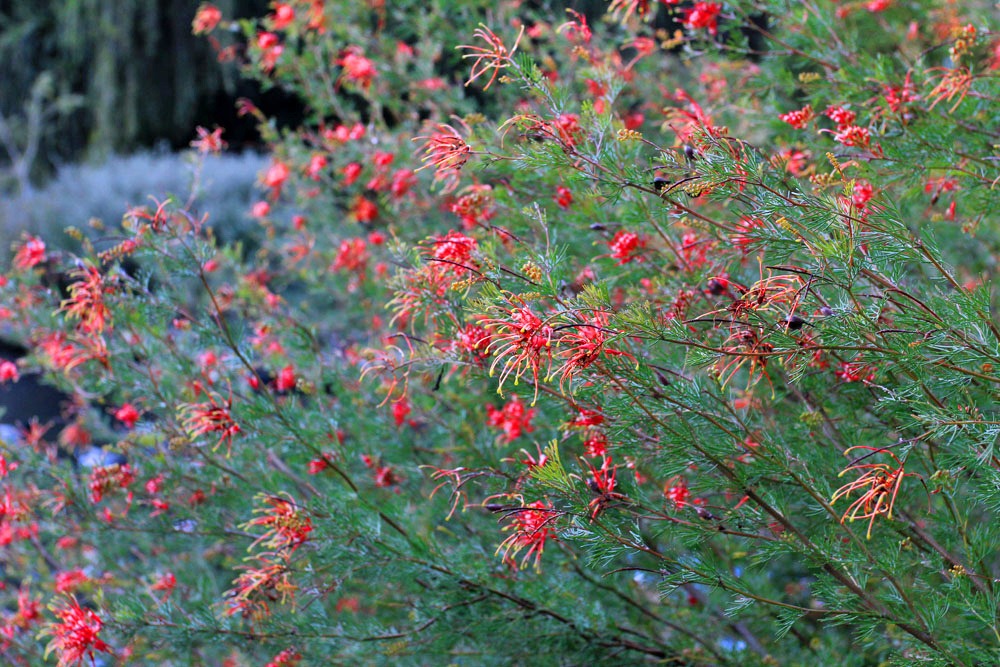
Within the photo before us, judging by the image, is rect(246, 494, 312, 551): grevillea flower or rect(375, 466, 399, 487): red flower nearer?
rect(246, 494, 312, 551): grevillea flower

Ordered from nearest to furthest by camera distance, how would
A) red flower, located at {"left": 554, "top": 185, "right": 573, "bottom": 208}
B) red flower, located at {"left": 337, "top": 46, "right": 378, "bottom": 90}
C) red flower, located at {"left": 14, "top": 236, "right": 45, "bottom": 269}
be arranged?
red flower, located at {"left": 554, "top": 185, "right": 573, "bottom": 208}, red flower, located at {"left": 14, "top": 236, "right": 45, "bottom": 269}, red flower, located at {"left": 337, "top": 46, "right": 378, "bottom": 90}

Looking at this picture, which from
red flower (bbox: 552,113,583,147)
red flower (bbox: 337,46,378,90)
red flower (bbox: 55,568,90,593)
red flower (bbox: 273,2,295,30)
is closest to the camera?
red flower (bbox: 552,113,583,147)

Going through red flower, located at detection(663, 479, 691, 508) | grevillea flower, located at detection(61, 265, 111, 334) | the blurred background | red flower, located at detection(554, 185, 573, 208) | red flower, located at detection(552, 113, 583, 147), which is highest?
red flower, located at detection(552, 113, 583, 147)

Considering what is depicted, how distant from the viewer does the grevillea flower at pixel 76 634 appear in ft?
4.40

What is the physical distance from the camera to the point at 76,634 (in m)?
1.35

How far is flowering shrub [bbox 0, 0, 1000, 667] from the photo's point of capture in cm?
101

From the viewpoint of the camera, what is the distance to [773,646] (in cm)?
169

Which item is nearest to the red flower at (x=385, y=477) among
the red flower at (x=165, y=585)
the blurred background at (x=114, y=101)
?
the red flower at (x=165, y=585)

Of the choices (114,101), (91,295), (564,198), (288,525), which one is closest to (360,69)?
(564,198)

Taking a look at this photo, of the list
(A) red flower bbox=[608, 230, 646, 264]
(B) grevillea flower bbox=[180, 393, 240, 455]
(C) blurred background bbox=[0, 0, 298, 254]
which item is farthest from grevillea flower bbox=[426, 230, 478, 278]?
(C) blurred background bbox=[0, 0, 298, 254]

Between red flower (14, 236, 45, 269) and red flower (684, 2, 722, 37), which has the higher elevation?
red flower (684, 2, 722, 37)

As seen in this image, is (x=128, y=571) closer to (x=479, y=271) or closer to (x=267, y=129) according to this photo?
(x=267, y=129)

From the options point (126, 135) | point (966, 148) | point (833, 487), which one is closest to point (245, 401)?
point (833, 487)

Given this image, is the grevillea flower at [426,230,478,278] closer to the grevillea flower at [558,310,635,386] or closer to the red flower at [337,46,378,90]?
the grevillea flower at [558,310,635,386]
